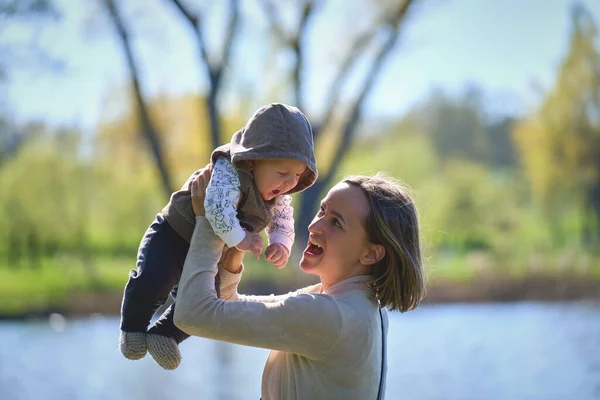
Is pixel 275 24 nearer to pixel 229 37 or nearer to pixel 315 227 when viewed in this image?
pixel 229 37

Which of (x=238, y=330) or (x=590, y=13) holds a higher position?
(x=238, y=330)

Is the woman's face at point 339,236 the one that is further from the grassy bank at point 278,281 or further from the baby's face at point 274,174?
the grassy bank at point 278,281

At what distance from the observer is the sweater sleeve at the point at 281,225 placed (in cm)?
182

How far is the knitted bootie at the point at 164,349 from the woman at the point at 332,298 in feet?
0.51

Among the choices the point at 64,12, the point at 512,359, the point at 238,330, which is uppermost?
the point at 238,330

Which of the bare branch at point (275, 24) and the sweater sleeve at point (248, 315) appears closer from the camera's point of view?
the sweater sleeve at point (248, 315)

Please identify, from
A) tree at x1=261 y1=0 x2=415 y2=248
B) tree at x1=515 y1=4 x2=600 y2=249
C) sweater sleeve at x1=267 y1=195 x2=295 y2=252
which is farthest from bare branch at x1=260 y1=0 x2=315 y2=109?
sweater sleeve at x1=267 y1=195 x2=295 y2=252

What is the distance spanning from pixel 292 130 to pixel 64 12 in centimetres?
897

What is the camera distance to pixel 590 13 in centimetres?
1180

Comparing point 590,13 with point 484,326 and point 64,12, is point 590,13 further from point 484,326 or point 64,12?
point 64,12

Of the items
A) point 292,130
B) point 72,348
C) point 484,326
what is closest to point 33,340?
point 72,348

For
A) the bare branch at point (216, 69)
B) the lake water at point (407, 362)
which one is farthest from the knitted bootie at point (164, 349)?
the bare branch at point (216, 69)

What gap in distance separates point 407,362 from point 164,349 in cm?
693

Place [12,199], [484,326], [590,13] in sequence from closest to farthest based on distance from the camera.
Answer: [484,326] → [12,199] → [590,13]
